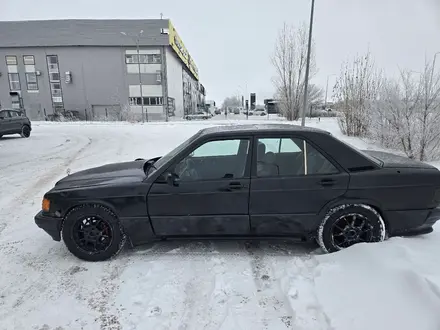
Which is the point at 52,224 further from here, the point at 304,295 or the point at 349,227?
the point at 349,227

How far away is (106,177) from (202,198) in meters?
1.26

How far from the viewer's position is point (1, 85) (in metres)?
39.4

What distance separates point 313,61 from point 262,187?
93.6ft

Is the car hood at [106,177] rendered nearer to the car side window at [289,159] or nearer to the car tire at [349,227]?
the car side window at [289,159]

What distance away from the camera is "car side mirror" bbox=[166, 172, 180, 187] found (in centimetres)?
323

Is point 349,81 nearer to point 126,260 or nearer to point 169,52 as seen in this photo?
point 126,260

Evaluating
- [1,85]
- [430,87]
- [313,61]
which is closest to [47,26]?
[1,85]

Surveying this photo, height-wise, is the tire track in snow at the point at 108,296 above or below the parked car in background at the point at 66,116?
below

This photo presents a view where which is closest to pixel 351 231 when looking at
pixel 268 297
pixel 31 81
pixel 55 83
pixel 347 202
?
pixel 347 202

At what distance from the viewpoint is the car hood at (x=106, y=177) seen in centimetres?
339

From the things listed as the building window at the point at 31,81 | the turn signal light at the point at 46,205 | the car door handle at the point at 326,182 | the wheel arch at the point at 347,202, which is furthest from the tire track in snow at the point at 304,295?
the building window at the point at 31,81

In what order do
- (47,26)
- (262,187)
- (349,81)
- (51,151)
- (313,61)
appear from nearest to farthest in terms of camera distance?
(262,187) → (51,151) → (349,81) → (313,61) → (47,26)

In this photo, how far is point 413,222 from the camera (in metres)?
3.24

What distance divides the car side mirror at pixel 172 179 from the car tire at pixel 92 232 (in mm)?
748
